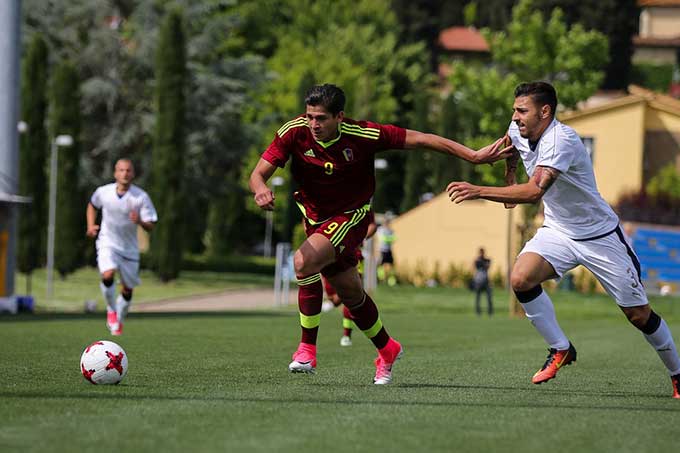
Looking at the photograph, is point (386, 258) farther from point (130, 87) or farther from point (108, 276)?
point (108, 276)

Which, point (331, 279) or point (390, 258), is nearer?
point (331, 279)

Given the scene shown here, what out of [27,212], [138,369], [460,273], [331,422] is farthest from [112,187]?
[460,273]

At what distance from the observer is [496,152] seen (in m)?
9.39

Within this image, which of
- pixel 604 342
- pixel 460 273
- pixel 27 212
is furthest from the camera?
pixel 460 273

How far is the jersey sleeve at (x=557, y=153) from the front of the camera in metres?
8.84

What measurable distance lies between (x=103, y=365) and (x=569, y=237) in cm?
357

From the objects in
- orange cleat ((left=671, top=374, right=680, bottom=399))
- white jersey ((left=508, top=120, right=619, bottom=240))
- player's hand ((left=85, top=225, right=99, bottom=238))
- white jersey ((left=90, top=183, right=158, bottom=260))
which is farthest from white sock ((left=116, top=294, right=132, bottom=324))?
orange cleat ((left=671, top=374, right=680, bottom=399))

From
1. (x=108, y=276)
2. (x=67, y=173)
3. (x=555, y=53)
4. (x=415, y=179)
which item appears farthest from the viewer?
(x=415, y=179)

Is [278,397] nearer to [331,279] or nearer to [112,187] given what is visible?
Answer: [331,279]

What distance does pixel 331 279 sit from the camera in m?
9.81

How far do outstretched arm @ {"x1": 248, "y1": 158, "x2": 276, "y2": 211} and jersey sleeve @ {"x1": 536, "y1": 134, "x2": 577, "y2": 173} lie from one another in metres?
1.96

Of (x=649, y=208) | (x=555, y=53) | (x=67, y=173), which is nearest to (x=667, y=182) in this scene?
(x=649, y=208)

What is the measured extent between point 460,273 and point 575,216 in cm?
3936

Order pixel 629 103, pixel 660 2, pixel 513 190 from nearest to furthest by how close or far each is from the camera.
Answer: pixel 513 190, pixel 629 103, pixel 660 2
